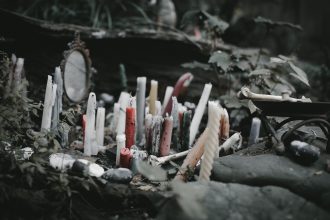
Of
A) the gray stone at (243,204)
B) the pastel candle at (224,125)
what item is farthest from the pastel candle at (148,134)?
the gray stone at (243,204)

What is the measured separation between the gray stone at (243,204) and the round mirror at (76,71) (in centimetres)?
164

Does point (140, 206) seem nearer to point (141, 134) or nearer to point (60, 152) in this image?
point (60, 152)

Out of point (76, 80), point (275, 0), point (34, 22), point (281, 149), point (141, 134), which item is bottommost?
point (141, 134)

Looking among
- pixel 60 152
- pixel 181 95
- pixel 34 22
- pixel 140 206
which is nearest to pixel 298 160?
pixel 140 206

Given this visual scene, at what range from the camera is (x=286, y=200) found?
1822mm

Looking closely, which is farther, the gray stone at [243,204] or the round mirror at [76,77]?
the round mirror at [76,77]

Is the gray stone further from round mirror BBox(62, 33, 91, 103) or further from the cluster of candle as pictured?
round mirror BBox(62, 33, 91, 103)

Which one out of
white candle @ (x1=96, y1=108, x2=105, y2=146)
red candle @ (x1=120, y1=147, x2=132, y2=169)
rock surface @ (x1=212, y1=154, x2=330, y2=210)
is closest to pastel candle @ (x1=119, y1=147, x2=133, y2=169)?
red candle @ (x1=120, y1=147, x2=132, y2=169)

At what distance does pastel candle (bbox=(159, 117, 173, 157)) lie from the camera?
2533mm

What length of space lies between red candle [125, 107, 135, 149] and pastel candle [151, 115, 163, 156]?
6.7 inches

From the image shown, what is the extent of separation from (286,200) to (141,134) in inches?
58.3

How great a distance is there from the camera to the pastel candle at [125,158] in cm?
237

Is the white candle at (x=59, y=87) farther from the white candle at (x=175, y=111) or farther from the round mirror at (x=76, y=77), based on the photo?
the white candle at (x=175, y=111)

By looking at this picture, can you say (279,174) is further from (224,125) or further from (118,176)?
(118,176)
